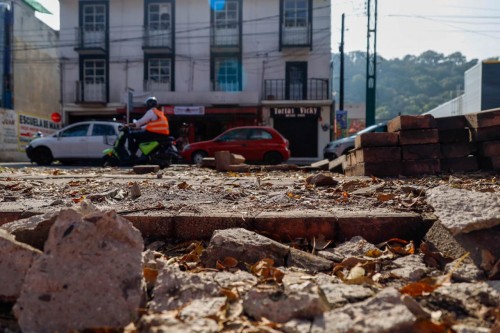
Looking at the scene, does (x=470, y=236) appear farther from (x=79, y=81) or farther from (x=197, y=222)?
(x=79, y=81)

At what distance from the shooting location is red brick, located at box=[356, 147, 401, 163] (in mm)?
6027

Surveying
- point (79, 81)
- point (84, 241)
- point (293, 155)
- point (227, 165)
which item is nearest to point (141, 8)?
point (79, 81)

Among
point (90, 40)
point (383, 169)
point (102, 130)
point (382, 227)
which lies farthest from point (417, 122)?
point (90, 40)

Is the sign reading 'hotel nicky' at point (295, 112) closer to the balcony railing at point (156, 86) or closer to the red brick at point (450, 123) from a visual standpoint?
the balcony railing at point (156, 86)

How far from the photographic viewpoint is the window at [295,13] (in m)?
24.4

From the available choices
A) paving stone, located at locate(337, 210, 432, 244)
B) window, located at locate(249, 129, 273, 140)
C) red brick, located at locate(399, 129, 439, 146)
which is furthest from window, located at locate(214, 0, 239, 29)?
paving stone, located at locate(337, 210, 432, 244)

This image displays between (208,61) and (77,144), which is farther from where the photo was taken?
(208,61)

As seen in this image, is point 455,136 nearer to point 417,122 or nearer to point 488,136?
point 488,136

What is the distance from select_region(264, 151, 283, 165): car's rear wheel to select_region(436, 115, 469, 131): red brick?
949cm

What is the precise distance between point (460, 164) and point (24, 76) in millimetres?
26039

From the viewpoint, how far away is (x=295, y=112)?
2414 cm

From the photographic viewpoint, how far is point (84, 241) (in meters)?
1.85

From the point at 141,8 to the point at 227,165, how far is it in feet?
63.7

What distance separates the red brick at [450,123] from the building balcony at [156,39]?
20.6 metres
